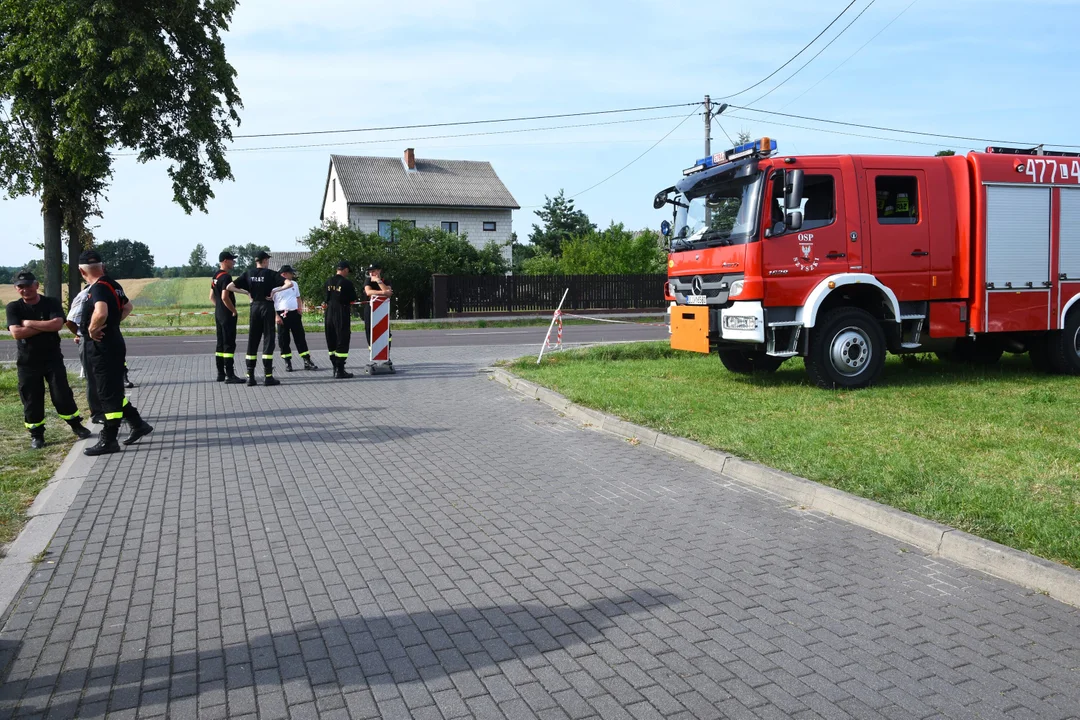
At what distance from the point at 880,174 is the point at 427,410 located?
6.35 m

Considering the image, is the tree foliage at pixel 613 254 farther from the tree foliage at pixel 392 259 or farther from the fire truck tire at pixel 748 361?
the fire truck tire at pixel 748 361

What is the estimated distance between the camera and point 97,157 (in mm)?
15000

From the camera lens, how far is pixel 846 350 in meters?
10.8

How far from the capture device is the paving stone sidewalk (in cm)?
339

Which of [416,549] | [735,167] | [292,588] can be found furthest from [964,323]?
[292,588]

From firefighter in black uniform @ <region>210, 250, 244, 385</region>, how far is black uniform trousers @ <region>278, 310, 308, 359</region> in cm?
123

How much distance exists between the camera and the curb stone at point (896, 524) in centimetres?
441

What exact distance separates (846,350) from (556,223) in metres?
71.8

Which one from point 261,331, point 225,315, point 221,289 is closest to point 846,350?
point 261,331

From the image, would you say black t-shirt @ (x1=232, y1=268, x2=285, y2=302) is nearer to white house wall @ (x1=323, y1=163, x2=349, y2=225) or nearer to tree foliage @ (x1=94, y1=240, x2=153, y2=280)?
white house wall @ (x1=323, y1=163, x2=349, y2=225)

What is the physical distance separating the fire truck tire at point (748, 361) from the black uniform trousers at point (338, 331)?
19.9 feet

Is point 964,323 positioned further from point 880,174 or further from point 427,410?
point 427,410

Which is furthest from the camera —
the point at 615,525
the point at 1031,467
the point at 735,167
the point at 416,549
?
the point at 735,167

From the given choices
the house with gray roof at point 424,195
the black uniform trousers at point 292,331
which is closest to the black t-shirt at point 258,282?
the black uniform trousers at point 292,331
